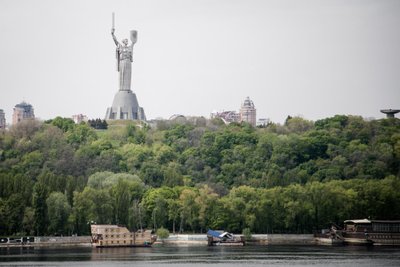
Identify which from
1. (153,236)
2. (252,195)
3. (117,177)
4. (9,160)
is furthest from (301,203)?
(9,160)

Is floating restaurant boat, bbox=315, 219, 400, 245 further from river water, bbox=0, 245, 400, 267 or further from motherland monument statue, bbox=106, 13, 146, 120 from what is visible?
motherland monument statue, bbox=106, 13, 146, 120

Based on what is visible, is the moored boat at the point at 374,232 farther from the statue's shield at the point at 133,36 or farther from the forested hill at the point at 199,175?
the statue's shield at the point at 133,36

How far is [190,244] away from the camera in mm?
121188

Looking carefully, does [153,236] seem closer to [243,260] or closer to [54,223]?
[54,223]

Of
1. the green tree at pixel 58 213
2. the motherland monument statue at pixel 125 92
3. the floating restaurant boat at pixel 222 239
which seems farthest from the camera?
the motherland monument statue at pixel 125 92

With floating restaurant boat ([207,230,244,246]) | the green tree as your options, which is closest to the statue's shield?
the green tree

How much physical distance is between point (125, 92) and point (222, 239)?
7421cm

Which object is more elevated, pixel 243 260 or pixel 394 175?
pixel 394 175

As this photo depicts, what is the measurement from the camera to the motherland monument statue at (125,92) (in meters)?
185

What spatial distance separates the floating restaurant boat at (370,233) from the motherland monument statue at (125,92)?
2829 inches

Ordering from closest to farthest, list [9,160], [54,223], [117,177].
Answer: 1. [54,223]
2. [117,177]
3. [9,160]

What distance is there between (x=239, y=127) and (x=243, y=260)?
85.5m

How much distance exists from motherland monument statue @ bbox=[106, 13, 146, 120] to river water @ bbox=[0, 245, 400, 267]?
73.7 metres

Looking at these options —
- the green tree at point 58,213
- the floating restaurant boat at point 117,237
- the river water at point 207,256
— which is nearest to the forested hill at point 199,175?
the green tree at point 58,213
